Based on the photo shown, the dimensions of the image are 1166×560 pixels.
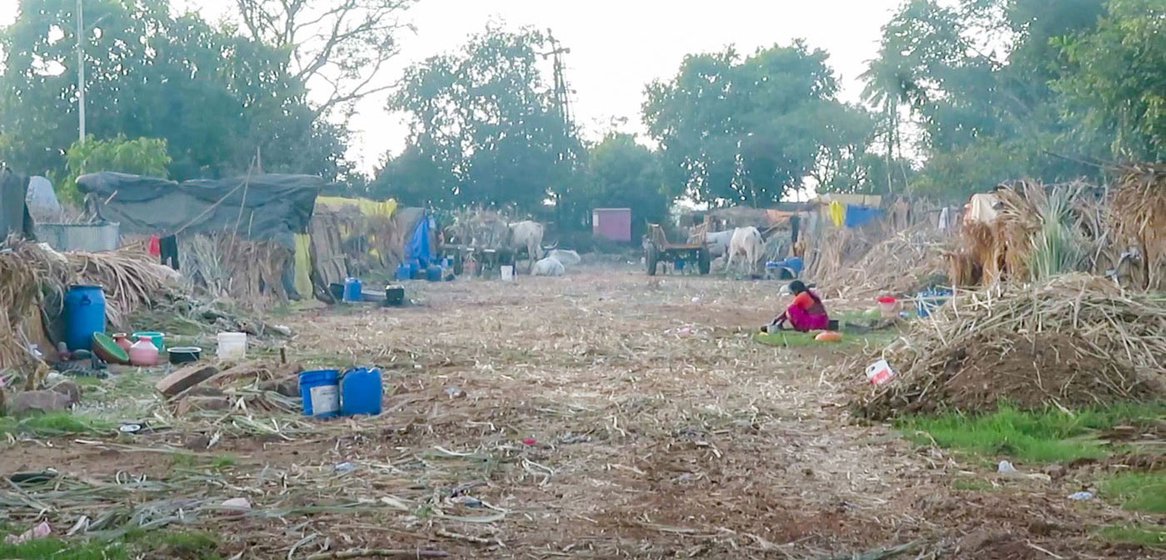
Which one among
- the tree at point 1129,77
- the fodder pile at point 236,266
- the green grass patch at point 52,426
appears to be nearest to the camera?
the green grass patch at point 52,426

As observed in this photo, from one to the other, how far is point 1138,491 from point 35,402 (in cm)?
757

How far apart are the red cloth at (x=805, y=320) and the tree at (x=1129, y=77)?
6277 mm

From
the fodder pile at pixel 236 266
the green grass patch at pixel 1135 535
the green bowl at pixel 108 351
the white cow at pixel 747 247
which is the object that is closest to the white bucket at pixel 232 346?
the green bowl at pixel 108 351

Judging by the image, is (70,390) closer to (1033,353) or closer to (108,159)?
(1033,353)

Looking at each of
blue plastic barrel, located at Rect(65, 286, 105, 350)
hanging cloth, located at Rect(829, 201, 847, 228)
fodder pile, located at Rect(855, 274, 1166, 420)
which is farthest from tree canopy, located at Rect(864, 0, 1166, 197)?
blue plastic barrel, located at Rect(65, 286, 105, 350)

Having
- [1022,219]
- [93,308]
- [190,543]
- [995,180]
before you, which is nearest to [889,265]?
[995,180]

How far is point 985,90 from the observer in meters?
30.8

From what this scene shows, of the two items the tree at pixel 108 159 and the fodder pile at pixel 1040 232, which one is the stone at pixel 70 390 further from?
the tree at pixel 108 159

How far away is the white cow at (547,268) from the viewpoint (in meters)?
33.5

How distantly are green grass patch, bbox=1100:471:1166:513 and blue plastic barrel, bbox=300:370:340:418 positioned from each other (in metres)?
5.36

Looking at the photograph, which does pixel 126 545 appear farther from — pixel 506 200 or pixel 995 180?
pixel 506 200

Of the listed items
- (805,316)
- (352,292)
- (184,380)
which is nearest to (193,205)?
(352,292)

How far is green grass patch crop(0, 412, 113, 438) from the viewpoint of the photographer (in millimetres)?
7930

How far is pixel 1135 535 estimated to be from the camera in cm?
532
